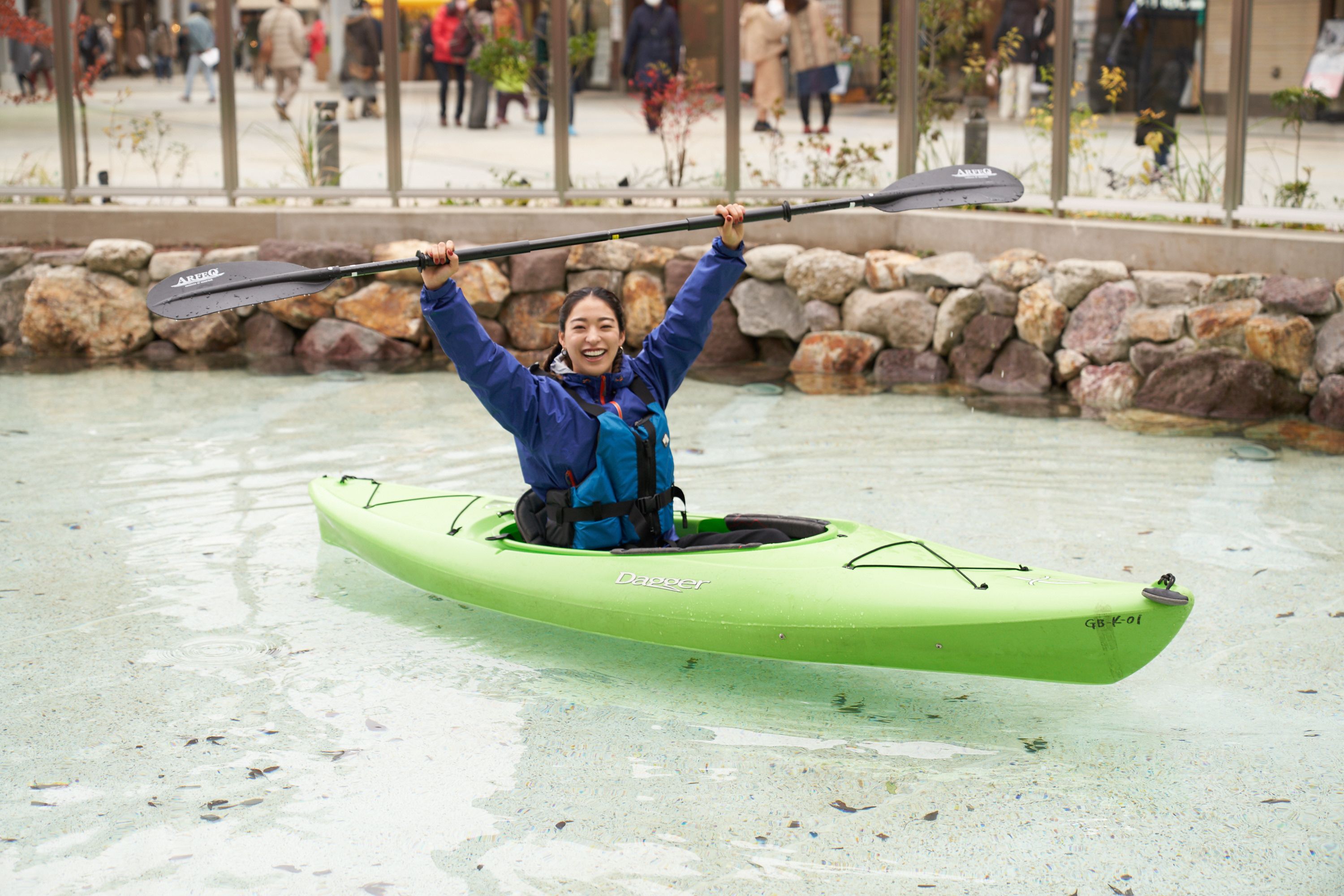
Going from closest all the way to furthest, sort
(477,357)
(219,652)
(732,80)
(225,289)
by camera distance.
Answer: (477,357), (219,652), (225,289), (732,80)

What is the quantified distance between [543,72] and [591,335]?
15.4 feet

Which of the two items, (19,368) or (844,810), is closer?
(844,810)

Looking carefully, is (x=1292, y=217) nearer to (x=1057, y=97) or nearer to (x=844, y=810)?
(x=1057, y=97)

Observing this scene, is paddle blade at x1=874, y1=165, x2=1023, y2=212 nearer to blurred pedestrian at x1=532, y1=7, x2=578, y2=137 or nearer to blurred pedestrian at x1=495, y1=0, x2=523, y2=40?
blurred pedestrian at x1=532, y1=7, x2=578, y2=137

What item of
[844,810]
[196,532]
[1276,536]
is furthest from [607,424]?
[1276,536]

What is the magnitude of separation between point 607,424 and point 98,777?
150cm

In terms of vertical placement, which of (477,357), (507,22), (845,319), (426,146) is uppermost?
(507,22)

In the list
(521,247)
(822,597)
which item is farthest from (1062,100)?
(822,597)

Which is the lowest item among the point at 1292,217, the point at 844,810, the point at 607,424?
the point at 844,810

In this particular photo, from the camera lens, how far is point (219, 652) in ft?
12.8

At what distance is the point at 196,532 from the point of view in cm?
494

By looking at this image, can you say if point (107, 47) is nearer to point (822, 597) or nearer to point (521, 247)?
point (521, 247)

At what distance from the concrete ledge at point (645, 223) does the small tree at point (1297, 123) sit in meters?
0.23

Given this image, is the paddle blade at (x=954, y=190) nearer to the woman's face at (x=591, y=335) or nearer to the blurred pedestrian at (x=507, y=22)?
the woman's face at (x=591, y=335)
